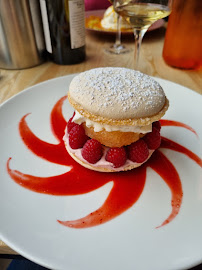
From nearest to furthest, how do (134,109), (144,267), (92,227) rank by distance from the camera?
1. (144,267)
2. (92,227)
3. (134,109)

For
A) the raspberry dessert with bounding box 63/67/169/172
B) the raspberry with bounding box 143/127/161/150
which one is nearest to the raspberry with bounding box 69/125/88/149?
the raspberry dessert with bounding box 63/67/169/172

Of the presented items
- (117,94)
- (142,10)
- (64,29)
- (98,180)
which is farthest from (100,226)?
(64,29)

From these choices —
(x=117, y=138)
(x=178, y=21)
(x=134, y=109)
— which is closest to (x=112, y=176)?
(x=117, y=138)

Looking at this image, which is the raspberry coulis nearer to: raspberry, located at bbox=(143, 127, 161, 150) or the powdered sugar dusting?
raspberry, located at bbox=(143, 127, 161, 150)

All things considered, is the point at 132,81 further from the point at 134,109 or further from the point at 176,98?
the point at 176,98

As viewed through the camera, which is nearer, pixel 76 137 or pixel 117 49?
pixel 76 137

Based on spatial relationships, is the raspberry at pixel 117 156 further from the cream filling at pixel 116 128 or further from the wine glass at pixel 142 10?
the wine glass at pixel 142 10

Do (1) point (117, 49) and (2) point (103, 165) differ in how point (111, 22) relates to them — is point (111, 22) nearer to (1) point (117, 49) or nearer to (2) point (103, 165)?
(1) point (117, 49)
